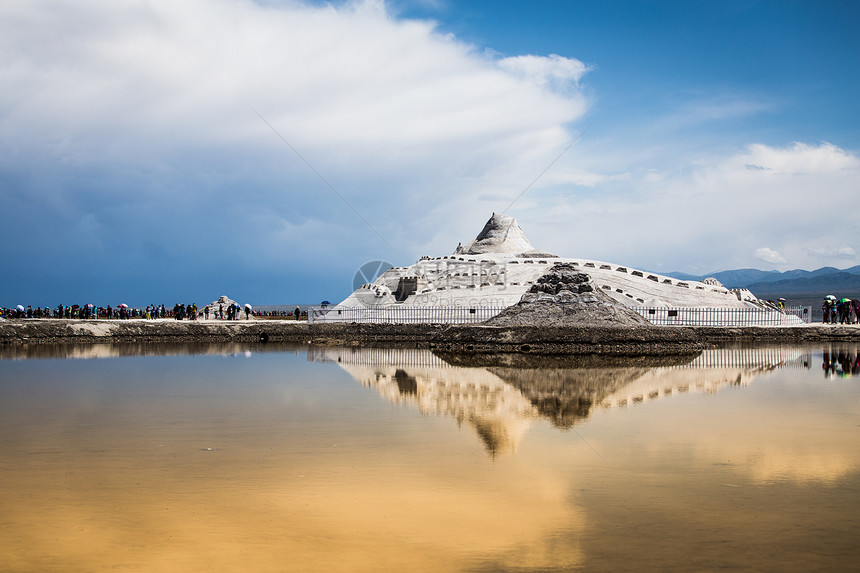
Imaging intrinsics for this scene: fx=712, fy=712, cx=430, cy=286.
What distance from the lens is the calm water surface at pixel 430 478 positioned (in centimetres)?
387

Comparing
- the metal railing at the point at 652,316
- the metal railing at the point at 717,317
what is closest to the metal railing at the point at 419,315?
the metal railing at the point at 652,316

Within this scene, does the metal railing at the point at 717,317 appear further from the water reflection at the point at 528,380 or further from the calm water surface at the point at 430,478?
the calm water surface at the point at 430,478

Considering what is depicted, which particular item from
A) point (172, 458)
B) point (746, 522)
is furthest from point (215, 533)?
point (746, 522)

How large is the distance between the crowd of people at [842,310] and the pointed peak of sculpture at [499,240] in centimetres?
1330

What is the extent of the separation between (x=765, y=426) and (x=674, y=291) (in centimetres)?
2092

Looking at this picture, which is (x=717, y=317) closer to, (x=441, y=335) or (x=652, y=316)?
(x=652, y=316)

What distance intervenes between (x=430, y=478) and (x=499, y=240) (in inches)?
1279

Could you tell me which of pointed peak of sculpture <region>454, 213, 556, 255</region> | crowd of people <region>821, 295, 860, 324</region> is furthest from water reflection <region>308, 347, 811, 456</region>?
pointed peak of sculpture <region>454, 213, 556, 255</region>

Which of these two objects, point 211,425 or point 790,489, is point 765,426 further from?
point 211,425

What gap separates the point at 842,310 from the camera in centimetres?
2625

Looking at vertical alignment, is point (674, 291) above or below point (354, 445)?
above

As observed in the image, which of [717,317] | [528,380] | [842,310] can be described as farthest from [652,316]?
[528,380]

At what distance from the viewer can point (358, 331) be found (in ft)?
73.2

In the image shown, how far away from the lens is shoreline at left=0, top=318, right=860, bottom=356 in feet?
54.7
